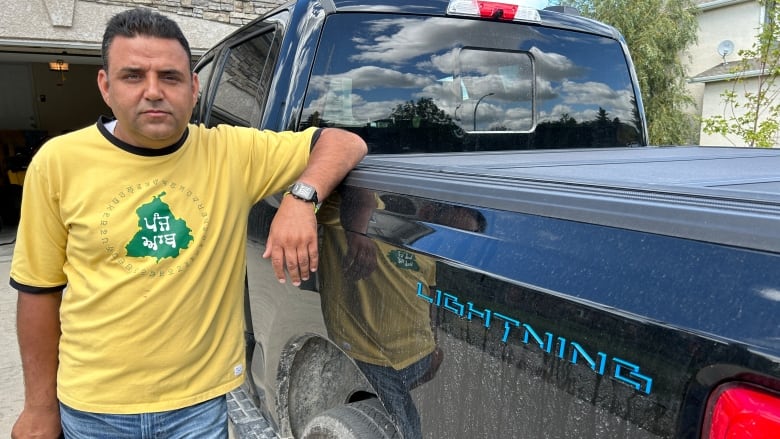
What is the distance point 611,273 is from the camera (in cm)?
94

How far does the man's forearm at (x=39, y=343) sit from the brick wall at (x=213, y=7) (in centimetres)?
776

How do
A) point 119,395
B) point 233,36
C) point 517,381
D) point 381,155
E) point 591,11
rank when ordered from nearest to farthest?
point 517,381
point 119,395
point 381,155
point 233,36
point 591,11

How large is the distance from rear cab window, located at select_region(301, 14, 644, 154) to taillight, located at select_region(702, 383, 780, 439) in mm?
1809

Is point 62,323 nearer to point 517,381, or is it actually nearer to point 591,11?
point 517,381

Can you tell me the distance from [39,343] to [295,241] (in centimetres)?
81

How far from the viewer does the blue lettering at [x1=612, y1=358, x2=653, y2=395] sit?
2.86 ft

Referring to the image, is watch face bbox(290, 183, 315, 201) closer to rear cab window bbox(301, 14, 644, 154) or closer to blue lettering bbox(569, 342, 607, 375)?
rear cab window bbox(301, 14, 644, 154)

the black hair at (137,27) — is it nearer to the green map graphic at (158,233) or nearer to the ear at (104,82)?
the ear at (104,82)

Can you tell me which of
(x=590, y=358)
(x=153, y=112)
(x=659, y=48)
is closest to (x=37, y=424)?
(x=153, y=112)

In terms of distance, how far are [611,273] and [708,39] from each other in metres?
26.8

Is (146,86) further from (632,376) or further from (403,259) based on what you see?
(632,376)

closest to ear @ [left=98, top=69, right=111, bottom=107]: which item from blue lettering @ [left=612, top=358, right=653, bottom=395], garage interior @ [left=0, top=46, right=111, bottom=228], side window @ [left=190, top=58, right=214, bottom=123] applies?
blue lettering @ [left=612, top=358, right=653, bottom=395]

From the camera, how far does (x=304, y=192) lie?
5.59 ft

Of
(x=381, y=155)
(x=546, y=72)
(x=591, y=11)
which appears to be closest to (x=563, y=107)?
(x=546, y=72)
